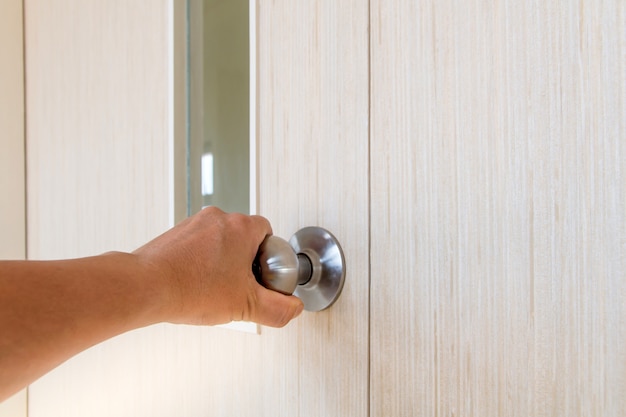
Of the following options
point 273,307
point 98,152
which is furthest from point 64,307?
point 98,152

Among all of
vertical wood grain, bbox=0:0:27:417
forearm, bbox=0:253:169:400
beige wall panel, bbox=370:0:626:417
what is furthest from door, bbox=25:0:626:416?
vertical wood grain, bbox=0:0:27:417

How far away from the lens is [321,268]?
409 mm

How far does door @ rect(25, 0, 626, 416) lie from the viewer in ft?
0.93

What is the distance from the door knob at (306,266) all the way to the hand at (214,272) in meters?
0.01

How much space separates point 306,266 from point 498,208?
161 mm

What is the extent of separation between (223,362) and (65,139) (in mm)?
456

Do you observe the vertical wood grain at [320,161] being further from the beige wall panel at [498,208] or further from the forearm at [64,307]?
the forearm at [64,307]

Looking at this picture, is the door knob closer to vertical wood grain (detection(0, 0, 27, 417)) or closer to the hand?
the hand

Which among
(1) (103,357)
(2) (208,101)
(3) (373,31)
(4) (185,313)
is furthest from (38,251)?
(3) (373,31)

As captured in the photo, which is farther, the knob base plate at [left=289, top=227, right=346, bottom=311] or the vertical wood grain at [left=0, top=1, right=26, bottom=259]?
the vertical wood grain at [left=0, top=1, right=26, bottom=259]

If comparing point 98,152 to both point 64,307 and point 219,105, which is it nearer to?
point 219,105

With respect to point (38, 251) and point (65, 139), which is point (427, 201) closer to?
point (65, 139)

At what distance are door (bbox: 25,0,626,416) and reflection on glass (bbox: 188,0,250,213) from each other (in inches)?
1.1

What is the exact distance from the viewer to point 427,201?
351mm
